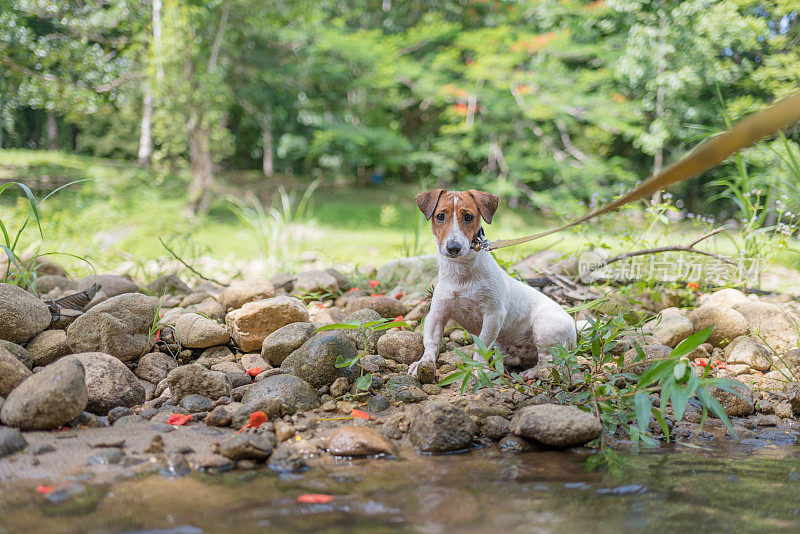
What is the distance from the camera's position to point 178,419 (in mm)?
2184

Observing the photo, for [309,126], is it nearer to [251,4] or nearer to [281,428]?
[251,4]

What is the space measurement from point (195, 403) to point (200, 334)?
2.21ft

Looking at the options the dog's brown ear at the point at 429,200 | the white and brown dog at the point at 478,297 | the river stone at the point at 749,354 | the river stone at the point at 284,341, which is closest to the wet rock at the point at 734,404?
the river stone at the point at 749,354

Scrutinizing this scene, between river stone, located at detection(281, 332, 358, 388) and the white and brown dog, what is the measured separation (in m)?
0.37

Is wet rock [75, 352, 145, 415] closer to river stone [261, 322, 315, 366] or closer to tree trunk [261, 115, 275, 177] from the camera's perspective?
river stone [261, 322, 315, 366]

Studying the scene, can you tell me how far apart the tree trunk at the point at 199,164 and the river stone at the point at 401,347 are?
9.35 metres

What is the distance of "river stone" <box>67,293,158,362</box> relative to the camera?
8.48 ft

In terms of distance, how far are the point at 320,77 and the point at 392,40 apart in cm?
229

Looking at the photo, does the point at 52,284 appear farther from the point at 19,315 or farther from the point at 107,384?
the point at 107,384

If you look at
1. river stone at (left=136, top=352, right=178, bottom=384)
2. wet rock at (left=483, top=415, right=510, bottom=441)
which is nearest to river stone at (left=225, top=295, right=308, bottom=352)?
river stone at (left=136, top=352, right=178, bottom=384)

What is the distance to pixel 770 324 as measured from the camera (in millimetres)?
3354

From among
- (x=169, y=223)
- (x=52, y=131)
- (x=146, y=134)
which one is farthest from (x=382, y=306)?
(x=146, y=134)

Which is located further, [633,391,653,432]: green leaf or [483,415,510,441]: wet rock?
[483,415,510,441]: wet rock

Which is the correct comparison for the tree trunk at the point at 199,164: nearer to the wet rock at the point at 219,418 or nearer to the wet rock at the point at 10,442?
the wet rock at the point at 219,418
